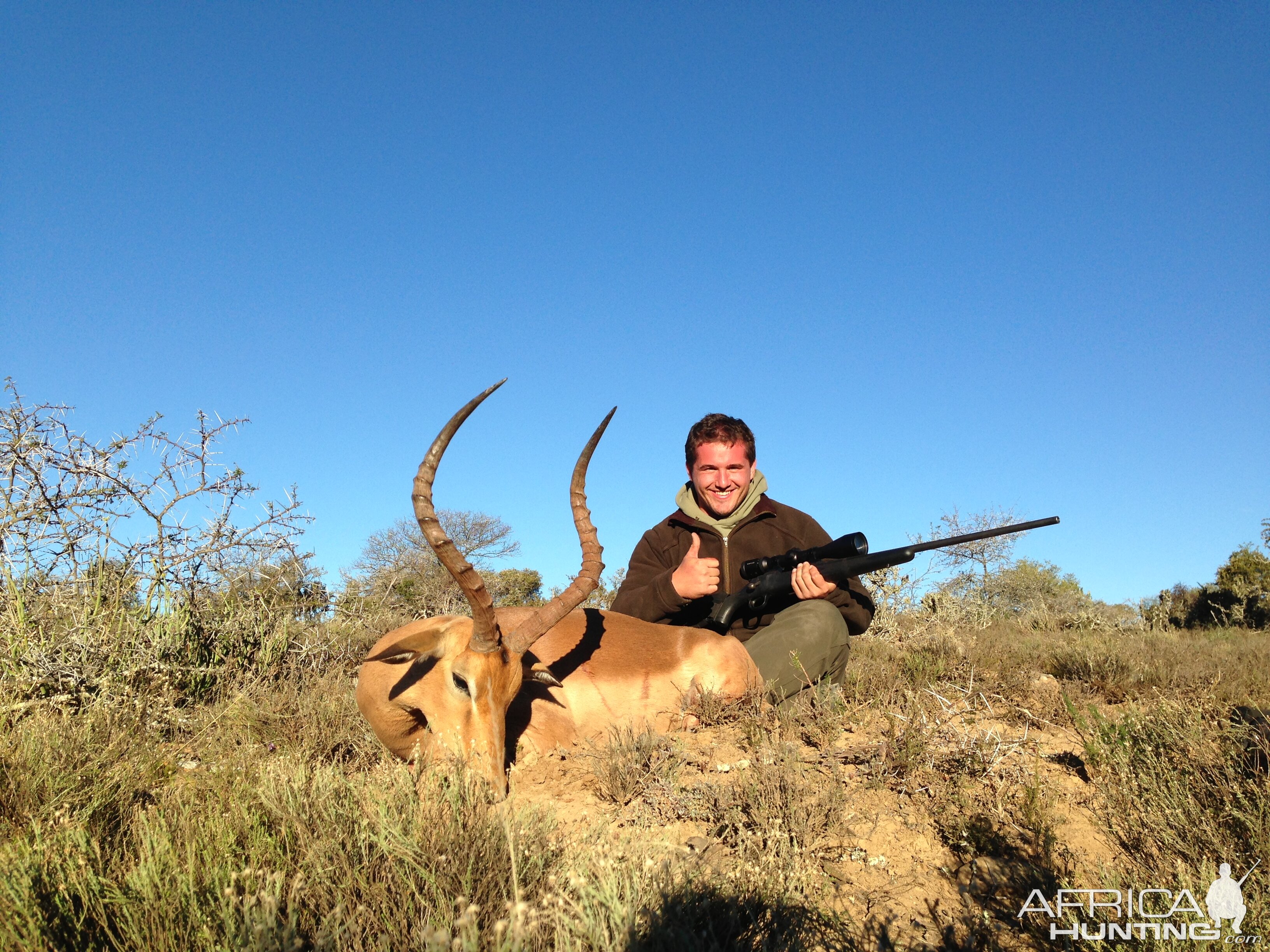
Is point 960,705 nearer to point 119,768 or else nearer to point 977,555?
point 119,768

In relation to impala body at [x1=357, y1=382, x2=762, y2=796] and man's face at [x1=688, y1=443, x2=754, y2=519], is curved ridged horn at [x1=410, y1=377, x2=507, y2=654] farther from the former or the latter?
man's face at [x1=688, y1=443, x2=754, y2=519]

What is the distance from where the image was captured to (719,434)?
632cm

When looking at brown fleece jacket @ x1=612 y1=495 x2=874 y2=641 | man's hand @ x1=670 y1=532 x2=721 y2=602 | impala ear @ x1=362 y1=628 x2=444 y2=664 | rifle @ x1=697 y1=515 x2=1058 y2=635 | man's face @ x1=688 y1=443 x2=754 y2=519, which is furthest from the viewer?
man's face @ x1=688 y1=443 x2=754 y2=519

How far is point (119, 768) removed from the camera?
3.69m

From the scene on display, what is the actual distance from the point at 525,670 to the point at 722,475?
2370 millimetres

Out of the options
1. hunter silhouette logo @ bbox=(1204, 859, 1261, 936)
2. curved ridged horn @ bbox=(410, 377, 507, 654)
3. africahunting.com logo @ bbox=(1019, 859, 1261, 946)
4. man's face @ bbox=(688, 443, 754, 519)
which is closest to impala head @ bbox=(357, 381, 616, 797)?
curved ridged horn @ bbox=(410, 377, 507, 654)

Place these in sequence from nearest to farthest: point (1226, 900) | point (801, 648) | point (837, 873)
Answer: point (1226, 900) < point (837, 873) < point (801, 648)

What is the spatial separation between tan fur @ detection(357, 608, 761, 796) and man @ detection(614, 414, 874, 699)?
1.11 ft

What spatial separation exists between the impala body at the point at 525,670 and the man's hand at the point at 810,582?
2.10 ft

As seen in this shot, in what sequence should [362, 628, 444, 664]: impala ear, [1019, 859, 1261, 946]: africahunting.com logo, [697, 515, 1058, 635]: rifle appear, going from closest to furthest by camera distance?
1. [1019, 859, 1261, 946]: africahunting.com logo
2. [362, 628, 444, 664]: impala ear
3. [697, 515, 1058, 635]: rifle

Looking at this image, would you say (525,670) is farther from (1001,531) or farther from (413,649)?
(1001,531)

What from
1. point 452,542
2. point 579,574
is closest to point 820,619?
point 579,574

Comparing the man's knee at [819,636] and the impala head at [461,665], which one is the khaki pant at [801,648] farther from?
the impala head at [461,665]

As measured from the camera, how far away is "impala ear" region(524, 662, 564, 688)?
4688 mm
